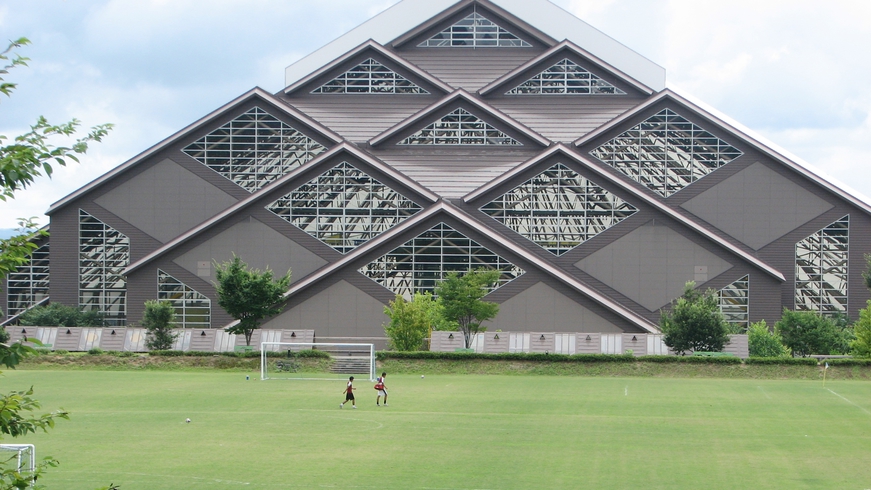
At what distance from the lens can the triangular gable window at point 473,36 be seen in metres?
70.7

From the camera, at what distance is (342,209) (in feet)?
200

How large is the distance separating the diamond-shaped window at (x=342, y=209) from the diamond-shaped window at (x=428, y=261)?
96.7 inches

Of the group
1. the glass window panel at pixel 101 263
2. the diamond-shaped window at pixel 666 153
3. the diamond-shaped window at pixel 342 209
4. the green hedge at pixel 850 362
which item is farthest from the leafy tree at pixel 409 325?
the green hedge at pixel 850 362

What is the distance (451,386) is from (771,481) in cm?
2085

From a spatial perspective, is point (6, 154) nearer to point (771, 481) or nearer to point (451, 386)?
point (771, 481)

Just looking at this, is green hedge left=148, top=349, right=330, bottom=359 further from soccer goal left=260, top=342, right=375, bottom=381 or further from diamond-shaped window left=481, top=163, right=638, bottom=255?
diamond-shaped window left=481, top=163, right=638, bottom=255

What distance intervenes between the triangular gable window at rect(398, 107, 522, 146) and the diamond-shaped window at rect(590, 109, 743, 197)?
8004mm

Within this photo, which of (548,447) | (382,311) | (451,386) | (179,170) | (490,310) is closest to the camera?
(548,447)

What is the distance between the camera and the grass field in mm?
19031

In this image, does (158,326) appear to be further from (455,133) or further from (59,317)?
(455,133)

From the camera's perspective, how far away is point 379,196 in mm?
60812

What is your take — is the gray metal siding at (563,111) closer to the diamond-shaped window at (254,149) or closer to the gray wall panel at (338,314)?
the diamond-shaped window at (254,149)

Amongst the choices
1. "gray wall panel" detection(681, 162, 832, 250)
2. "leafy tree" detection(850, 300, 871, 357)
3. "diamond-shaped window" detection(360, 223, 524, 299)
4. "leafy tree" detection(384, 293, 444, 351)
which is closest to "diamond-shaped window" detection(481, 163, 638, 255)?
"diamond-shaped window" detection(360, 223, 524, 299)

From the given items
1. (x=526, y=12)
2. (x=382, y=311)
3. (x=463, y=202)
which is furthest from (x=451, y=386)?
(x=526, y=12)
